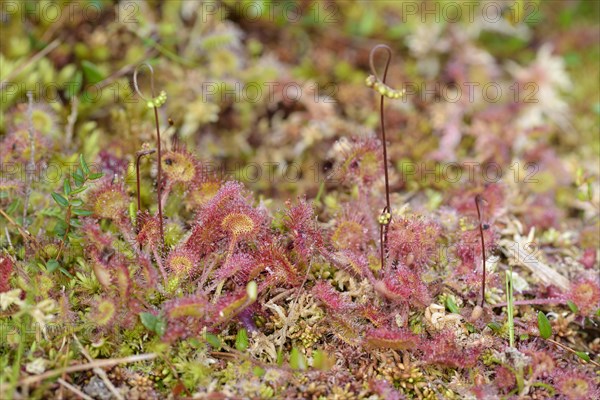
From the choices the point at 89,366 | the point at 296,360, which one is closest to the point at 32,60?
the point at 89,366

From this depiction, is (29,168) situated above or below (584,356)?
above

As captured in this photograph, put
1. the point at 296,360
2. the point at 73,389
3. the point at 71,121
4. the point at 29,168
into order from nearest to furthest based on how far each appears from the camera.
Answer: the point at 73,389 < the point at 296,360 < the point at 29,168 < the point at 71,121

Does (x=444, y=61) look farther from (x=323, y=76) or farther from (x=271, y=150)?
(x=271, y=150)

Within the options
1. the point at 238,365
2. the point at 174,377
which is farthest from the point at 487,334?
the point at 174,377

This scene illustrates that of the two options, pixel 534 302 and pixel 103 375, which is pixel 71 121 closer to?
pixel 103 375

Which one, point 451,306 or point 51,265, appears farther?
point 451,306

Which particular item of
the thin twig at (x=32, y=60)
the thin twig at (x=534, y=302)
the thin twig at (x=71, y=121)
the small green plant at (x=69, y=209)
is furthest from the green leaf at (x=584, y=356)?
the thin twig at (x=32, y=60)

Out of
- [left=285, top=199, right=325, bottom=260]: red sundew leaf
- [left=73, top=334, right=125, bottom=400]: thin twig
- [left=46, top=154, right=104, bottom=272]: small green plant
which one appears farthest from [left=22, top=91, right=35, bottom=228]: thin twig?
[left=285, top=199, right=325, bottom=260]: red sundew leaf
